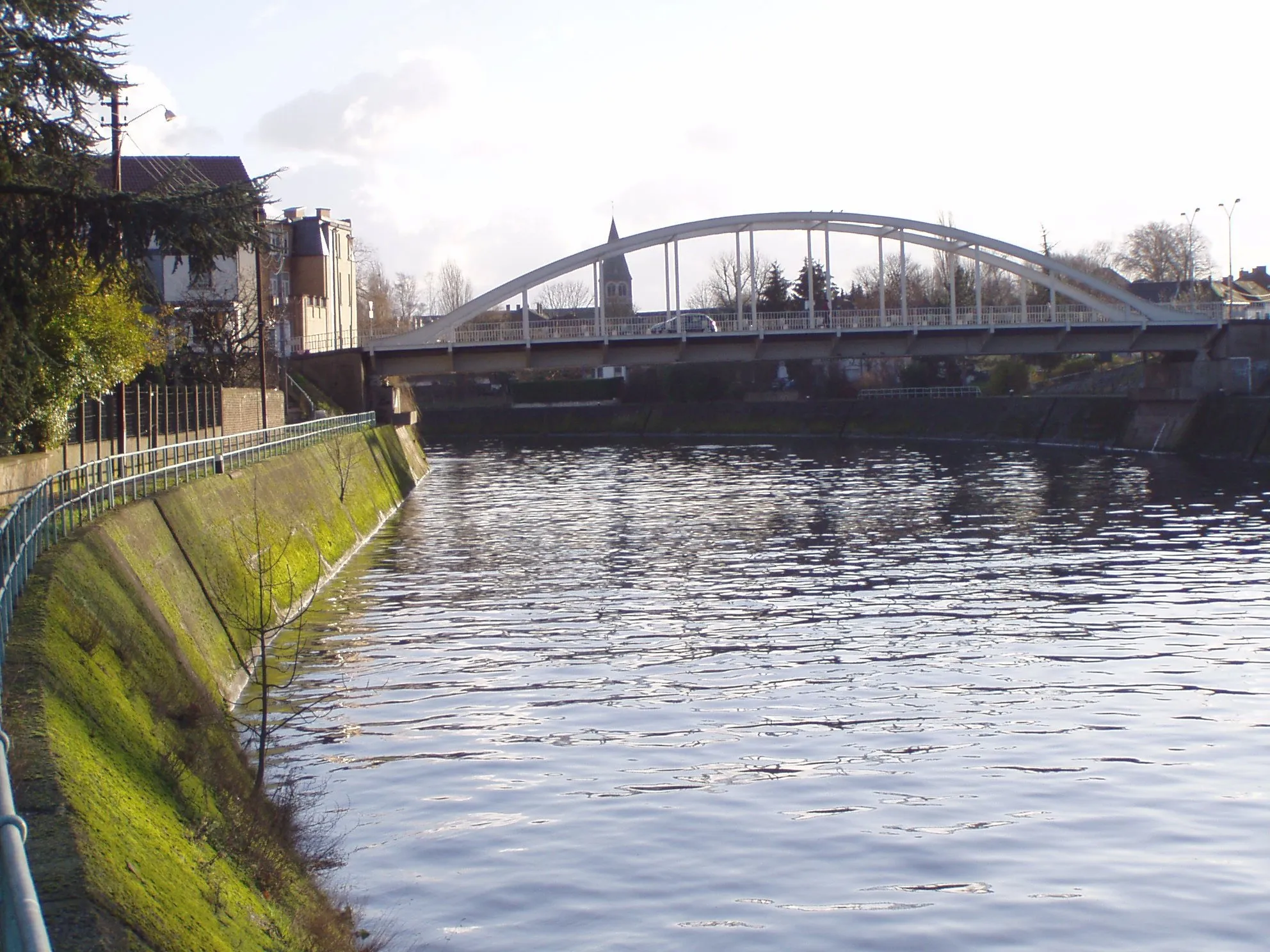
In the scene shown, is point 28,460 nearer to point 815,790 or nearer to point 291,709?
point 291,709

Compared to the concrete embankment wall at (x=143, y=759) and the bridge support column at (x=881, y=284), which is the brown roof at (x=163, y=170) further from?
the concrete embankment wall at (x=143, y=759)

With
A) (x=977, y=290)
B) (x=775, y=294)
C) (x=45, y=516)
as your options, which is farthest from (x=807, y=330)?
(x=45, y=516)

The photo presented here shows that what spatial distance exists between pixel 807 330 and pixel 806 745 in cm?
5450

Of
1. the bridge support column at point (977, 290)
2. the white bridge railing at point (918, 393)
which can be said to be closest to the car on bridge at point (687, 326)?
the bridge support column at point (977, 290)

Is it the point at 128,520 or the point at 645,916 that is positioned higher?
the point at 128,520

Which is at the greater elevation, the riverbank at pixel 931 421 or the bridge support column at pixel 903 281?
the bridge support column at pixel 903 281

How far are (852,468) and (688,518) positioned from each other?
2417 centimetres

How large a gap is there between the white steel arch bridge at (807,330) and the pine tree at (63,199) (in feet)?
149

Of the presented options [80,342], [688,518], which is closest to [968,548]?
[688,518]

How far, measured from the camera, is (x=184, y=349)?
5503cm

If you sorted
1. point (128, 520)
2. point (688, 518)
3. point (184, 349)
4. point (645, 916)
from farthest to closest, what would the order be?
point (184, 349) → point (688, 518) → point (128, 520) → point (645, 916)

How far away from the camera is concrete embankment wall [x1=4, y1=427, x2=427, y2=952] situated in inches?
305

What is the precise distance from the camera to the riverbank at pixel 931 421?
227 feet

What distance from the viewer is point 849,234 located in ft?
264
